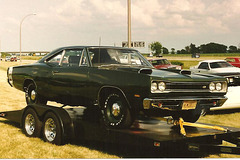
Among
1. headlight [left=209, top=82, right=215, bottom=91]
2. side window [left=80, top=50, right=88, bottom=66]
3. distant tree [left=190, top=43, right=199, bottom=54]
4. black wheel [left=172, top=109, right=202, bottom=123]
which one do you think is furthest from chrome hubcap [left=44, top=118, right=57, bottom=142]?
distant tree [left=190, top=43, right=199, bottom=54]

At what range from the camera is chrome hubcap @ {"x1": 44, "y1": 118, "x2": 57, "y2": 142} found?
22.5 ft

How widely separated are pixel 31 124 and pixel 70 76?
4.90 ft

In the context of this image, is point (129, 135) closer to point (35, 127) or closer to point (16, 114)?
point (35, 127)

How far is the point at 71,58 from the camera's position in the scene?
7.35 meters

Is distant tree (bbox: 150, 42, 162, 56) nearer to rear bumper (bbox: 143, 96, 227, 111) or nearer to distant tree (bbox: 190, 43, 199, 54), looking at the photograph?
distant tree (bbox: 190, 43, 199, 54)

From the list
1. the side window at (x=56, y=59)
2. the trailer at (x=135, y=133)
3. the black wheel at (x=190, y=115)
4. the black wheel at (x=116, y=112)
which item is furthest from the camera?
the side window at (x=56, y=59)

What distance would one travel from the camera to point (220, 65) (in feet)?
62.4

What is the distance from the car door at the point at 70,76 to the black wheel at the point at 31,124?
2.10 feet

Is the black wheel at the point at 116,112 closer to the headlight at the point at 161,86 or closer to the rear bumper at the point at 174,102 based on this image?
the rear bumper at the point at 174,102

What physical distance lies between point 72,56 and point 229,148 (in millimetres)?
3698

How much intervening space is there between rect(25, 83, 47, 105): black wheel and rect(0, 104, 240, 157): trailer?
51cm

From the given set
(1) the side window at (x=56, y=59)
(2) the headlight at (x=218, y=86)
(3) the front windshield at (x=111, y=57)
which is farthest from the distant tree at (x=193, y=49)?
(2) the headlight at (x=218, y=86)

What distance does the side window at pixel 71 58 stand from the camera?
7.17 m

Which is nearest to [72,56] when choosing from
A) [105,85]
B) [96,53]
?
[96,53]
